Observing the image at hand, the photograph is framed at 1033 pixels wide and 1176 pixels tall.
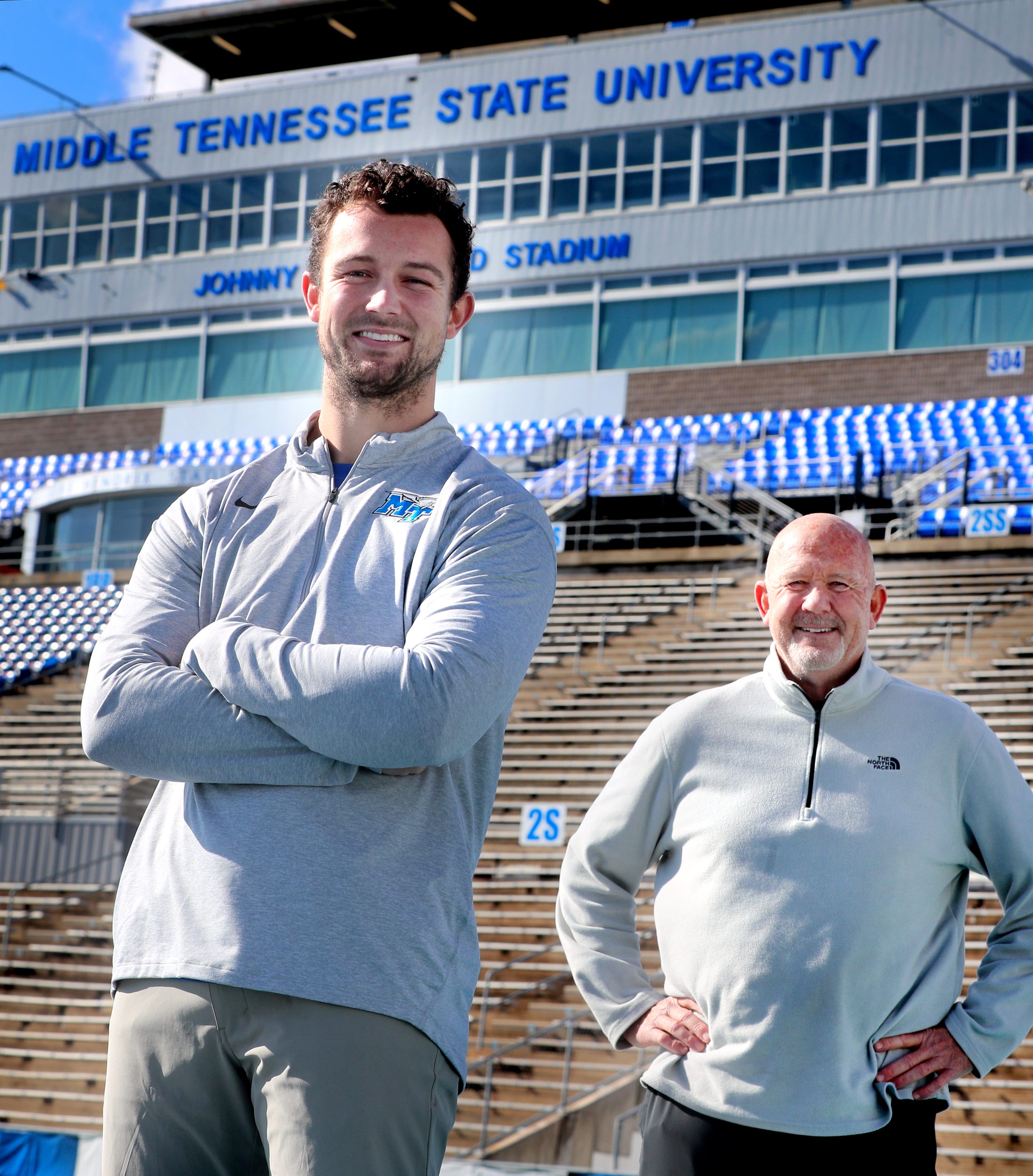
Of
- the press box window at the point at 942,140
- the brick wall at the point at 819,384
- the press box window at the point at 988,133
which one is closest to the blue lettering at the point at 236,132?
the brick wall at the point at 819,384

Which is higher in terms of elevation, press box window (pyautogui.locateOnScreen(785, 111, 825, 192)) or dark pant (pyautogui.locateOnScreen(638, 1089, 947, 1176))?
press box window (pyautogui.locateOnScreen(785, 111, 825, 192))

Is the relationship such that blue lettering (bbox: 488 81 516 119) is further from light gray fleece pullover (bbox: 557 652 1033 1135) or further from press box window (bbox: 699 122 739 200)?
light gray fleece pullover (bbox: 557 652 1033 1135)

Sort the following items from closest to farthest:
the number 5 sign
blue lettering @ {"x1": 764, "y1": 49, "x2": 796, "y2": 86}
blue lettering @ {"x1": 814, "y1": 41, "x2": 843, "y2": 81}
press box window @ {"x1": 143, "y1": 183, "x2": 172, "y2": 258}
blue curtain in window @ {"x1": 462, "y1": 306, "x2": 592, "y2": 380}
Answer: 1. the number 5 sign
2. blue lettering @ {"x1": 814, "y1": 41, "x2": 843, "y2": 81}
3. blue lettering @ {"x1": 764, "y1": 49, "x2": 796, "y2": 86}
4. blue curtain in window @ {"x1": 462, "y1": 306, "x2": 592, "y2": 380}
5. press box window @ {"x1": 143, "y1": 183, "x2": 172, "y2": 258}

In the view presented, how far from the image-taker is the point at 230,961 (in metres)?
1.58

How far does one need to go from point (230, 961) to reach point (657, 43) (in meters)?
22.5

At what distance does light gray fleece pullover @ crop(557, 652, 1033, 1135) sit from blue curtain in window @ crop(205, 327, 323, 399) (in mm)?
21073

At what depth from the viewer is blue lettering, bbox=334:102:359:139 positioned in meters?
23.6

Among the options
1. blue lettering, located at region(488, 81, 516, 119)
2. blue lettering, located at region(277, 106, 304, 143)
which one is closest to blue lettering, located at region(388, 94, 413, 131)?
blue lettering, located at region(488, 81, 516, 119)

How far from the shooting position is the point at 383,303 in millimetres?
1890

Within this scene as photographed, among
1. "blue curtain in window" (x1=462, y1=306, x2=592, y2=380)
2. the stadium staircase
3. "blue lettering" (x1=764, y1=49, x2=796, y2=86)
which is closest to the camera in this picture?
the stadium staircase

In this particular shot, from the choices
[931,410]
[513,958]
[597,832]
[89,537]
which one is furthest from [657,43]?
[597,832]

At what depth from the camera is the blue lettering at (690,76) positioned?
21.8 meters

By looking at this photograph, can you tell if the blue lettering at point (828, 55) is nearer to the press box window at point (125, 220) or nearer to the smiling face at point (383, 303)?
the press box window at point (125, 220)

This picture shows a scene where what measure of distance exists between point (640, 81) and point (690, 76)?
79 cm
